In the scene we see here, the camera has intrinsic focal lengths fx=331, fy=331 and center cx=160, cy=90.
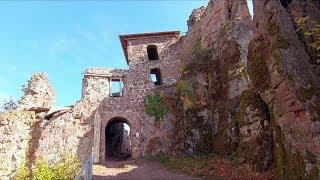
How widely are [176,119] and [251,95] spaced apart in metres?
8.43

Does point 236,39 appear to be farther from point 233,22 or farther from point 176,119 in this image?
point 176,119

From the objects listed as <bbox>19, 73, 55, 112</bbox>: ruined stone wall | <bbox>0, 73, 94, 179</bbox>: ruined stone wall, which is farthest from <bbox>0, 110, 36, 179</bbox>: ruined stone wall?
<bbox>19, 73, 55, 112</bbox>: ruined stone wall

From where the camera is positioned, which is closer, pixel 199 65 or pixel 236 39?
pixel 236 39

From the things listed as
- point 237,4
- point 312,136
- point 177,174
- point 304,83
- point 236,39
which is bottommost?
point 177,174

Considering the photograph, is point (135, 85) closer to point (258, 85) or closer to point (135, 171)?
point (135, 171)

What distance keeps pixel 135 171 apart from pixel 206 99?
884 cm

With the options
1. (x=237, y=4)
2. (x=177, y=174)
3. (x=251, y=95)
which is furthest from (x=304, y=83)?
(x=237, y=4)

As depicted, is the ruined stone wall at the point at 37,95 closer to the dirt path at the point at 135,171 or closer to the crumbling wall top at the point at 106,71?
the crumbling wall top at the point at 106,71

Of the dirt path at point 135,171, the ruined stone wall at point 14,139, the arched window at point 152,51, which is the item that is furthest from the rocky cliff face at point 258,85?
the ruined stone wall at point 14,139

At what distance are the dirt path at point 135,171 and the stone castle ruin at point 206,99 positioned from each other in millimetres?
3213

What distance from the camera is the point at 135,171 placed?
1920 centimetres

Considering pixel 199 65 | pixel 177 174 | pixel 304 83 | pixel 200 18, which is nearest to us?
pixel 304 83

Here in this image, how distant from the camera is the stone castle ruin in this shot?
14117 millimetres

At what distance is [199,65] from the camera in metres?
26.7
